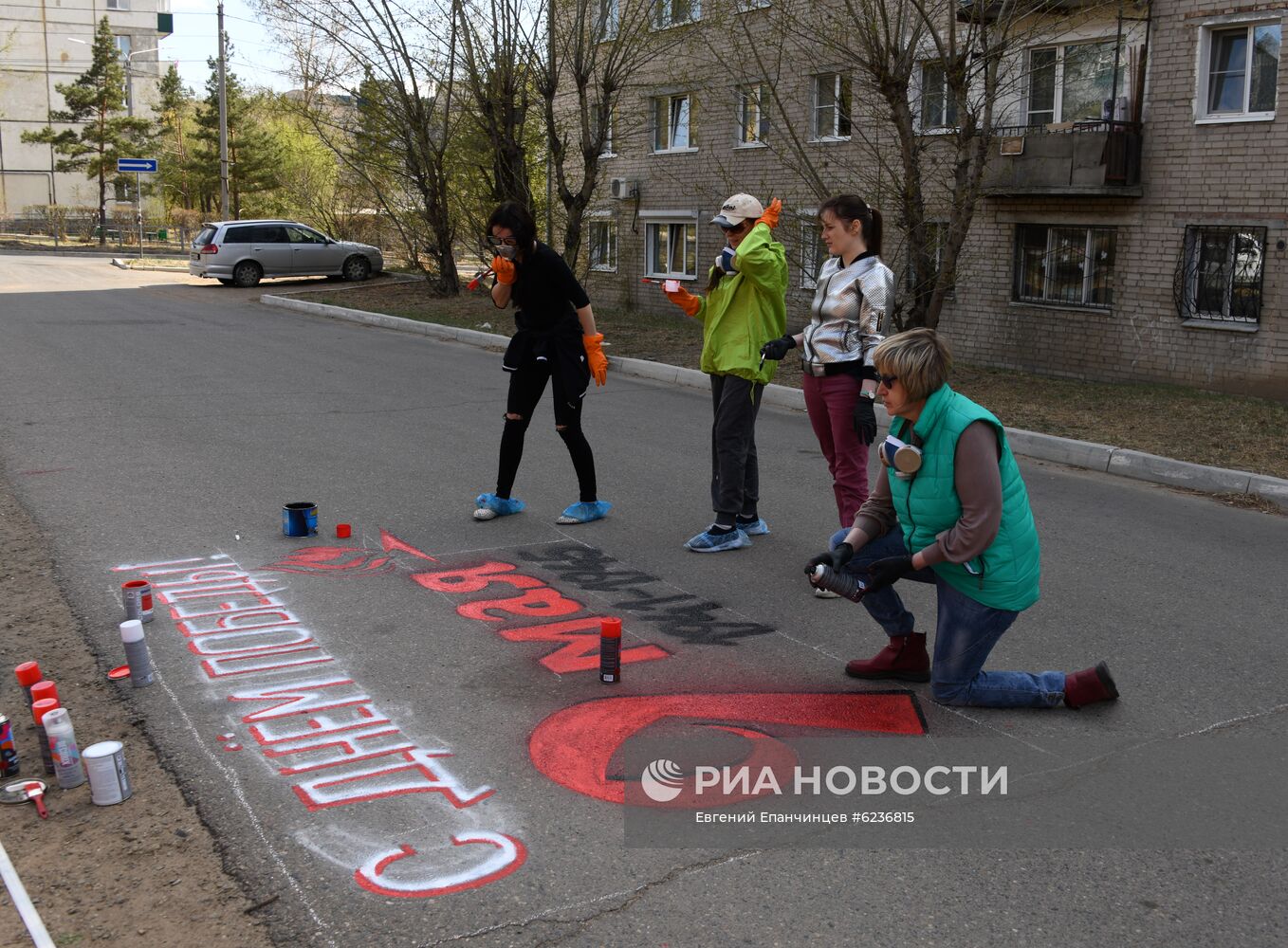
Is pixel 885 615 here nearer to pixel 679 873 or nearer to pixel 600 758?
pixel 600 758

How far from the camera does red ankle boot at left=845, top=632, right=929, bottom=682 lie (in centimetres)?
475

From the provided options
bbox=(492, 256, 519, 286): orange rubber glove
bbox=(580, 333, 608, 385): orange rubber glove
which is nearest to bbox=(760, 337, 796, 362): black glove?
bbox=(580, 333, 608, 385): orange rubber glove

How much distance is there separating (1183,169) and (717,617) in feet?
42.4

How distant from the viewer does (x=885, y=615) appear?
4.73 metres

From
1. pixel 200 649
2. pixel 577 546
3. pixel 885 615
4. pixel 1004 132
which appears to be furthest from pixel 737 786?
pixel 1004 132

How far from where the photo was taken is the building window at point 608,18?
19984 millimetres

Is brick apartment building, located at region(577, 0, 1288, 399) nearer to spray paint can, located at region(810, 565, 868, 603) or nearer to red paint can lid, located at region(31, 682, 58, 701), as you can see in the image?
spray paint can, located at region(810, 565, 868, 603)

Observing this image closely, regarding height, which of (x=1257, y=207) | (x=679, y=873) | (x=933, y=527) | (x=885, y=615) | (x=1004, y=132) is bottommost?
(x=679, y=873)

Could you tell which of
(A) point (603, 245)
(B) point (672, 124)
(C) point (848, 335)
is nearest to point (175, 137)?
(A) point (603, 245)

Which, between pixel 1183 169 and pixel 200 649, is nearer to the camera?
pixel 200 649

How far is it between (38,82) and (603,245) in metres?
50.7

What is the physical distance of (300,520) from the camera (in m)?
6.75

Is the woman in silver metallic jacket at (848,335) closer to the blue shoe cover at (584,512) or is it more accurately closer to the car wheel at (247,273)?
the blue shoe cover at (584,512)

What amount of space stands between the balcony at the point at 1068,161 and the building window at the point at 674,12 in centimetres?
610
